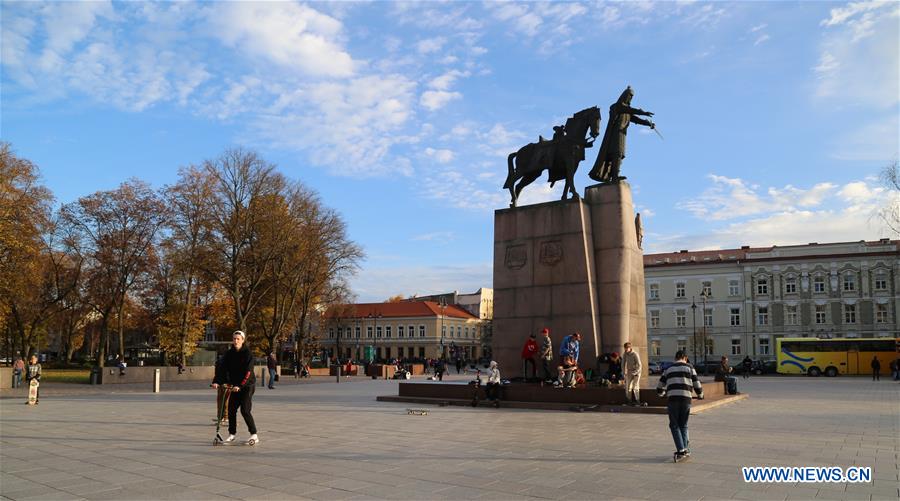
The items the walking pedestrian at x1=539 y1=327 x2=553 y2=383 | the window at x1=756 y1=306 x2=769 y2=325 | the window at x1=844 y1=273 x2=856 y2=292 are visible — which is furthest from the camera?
the window at x1=756 y1=306 x2=769 y2=325

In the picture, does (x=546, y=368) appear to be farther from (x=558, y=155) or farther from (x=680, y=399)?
(x=680, y=399)

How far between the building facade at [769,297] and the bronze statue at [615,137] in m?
51.5

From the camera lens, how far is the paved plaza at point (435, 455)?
742 cm

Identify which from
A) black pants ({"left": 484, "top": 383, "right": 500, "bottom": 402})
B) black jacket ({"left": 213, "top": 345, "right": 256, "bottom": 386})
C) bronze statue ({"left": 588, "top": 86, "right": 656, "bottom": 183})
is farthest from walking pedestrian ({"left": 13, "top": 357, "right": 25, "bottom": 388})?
bronze statue ({"left": 588, "top": 86, "right": 656, "bottom": 183})

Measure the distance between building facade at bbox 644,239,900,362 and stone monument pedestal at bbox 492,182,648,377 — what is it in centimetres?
5160

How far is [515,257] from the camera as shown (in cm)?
2094

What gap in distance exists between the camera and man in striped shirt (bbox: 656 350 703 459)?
9234 mm

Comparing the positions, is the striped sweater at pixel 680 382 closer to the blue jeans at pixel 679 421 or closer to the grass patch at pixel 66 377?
the blue jeans at pixel 679 421

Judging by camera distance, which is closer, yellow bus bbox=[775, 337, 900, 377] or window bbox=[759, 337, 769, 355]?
yellow bus bbox=[775, 337, 900, 377]

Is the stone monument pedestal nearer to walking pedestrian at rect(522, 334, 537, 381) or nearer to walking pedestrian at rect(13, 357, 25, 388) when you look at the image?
walking pedestrian at rect(522, 334, 537, 381)

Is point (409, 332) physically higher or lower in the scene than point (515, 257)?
lower

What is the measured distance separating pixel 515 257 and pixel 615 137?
4732mm

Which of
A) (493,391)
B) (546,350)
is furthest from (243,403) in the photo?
(546,350)

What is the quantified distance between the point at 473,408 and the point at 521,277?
4.46m
